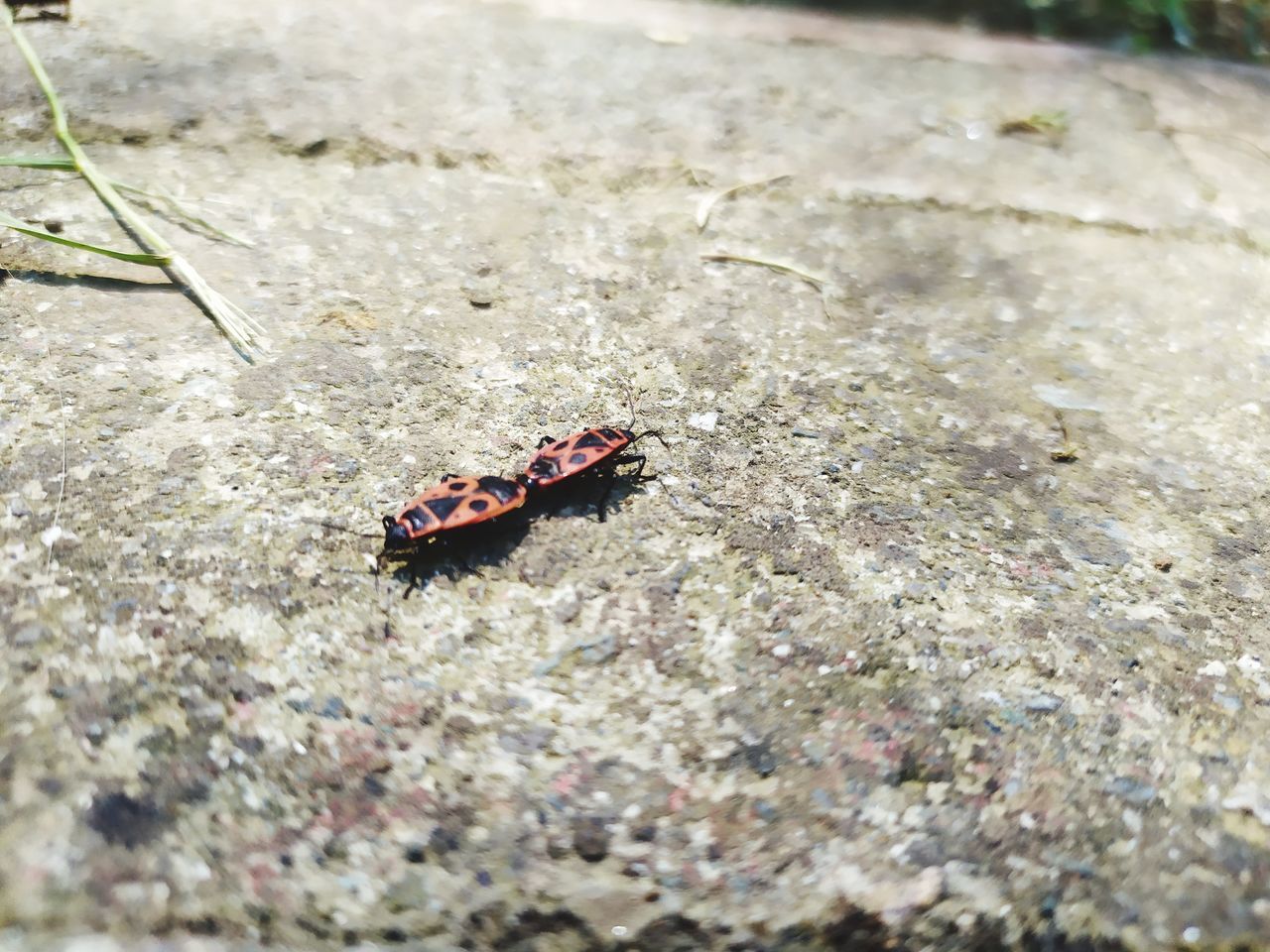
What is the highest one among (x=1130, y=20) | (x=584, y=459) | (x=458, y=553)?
(x=1130, y=20)

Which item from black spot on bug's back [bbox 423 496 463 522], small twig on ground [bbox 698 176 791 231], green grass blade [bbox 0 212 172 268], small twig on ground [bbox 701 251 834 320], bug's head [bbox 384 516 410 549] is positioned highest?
small twig on ground [bbox 698 176 791 231]

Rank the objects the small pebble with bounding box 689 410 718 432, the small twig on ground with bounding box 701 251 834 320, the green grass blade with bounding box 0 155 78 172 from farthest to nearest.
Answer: the small twig on ground with bounding box 701 251 834 320 < the green grass blade with bounding box 0 155 78 172 < the small pebble with bounding box 689 410 718 432

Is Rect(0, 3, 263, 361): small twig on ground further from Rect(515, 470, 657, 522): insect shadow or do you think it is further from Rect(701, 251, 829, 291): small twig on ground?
Rect(701, 251, 829, 291): small twig on ground

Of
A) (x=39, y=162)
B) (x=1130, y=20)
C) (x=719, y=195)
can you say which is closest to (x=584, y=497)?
(x=719, y=195)

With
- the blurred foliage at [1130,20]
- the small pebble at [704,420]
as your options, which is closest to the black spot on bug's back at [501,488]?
the small pebble at [704,420]

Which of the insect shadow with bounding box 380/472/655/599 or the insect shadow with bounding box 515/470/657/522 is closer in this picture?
the insect shadow with bounding box 380/472/655/599

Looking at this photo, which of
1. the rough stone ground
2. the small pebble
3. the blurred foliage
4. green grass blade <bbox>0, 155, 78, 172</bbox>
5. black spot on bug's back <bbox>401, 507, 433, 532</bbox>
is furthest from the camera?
the blurred foliage

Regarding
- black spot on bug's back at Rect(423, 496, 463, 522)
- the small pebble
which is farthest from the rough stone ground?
black spot on bug's back at Rect(423, 496, 463, 522)

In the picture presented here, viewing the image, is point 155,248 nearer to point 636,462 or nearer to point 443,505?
point 443,505
